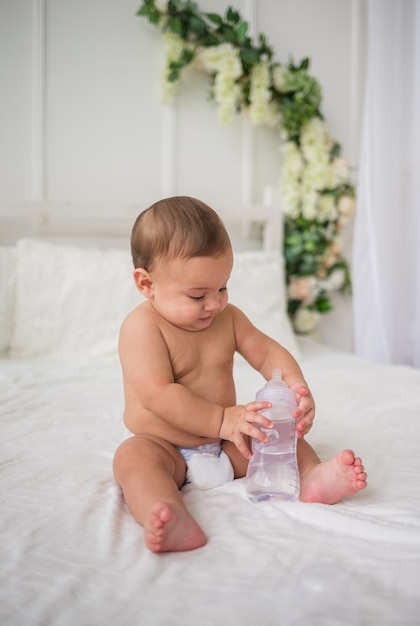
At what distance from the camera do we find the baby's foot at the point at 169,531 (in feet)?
2.26

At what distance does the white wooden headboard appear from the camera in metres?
2.26

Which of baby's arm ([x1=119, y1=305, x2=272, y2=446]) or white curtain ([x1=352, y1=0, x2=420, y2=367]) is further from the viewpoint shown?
white curtain ([x1=352, y1=0, x2=420, y2=367])

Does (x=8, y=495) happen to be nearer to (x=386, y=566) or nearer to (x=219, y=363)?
(x=219, y=363)

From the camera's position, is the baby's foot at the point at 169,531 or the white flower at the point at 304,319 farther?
the white flower at the point at 304,319

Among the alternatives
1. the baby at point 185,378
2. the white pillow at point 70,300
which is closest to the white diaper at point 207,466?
the baby at point 185,378

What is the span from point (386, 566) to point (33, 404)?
1017 millimetres

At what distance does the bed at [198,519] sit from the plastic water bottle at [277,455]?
35 millimetres

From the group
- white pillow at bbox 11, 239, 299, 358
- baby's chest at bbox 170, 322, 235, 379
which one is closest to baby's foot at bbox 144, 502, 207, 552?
baby's chest at bbox 170, 322, 235, 379

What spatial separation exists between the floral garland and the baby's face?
1618mm

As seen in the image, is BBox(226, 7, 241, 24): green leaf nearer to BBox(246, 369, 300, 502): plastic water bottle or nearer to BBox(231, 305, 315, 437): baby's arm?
BBox(231, 305, 315, 437): baby's arm

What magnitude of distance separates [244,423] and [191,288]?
25 centimetres

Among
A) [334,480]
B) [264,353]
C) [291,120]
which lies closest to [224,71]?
[291,120]

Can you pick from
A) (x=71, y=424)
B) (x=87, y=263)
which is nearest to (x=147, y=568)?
(x=71, y=424)

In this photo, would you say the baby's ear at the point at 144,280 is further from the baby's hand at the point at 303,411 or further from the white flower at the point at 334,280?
the white flower at the point at 334,280
